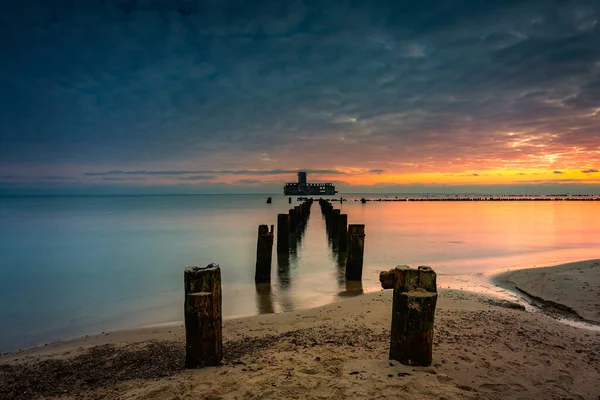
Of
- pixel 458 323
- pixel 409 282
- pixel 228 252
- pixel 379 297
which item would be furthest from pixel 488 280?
pixel 228 252

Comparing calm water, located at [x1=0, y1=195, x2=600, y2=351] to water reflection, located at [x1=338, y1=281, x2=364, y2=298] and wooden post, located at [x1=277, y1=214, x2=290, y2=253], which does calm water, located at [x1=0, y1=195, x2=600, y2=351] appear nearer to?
water reflection, located at [x1=338, y1=281, x2=364, y2=298]

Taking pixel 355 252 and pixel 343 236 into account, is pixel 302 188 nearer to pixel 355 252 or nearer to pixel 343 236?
pixel 343 236

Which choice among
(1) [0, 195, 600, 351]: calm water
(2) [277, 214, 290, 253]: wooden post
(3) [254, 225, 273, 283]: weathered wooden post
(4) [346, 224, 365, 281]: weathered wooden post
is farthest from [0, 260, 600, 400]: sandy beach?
(2) [277, 214, 290, 253]: wooden post

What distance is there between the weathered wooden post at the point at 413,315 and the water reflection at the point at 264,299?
15.4 feet

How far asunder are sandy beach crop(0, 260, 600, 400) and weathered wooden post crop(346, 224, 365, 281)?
434cm

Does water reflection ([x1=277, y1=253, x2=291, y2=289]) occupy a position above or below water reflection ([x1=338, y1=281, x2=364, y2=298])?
below

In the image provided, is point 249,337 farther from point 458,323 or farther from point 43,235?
point 43,235

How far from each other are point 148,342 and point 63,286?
7948 mm

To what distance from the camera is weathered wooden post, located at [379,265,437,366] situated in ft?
13.4

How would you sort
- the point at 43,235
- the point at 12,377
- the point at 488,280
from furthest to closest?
the point at 43,235 < the point at 488,280 < the point at 12,377

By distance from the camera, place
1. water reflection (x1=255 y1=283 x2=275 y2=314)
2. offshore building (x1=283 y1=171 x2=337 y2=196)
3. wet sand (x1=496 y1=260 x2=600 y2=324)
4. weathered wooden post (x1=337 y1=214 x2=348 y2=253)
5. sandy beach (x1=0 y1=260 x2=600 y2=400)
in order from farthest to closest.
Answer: offshore building (x1=283 y1=171 x2=337 y2=196), weathered wooden post (x1=337 y1=214 x2=348 y2=253), water reflection (x1=255 y1=283 x2=275 y2=314), wet sand (x1=496 y1=260 x2=600 y2=324), sandy beach (x1=0 y1=260 x2=600 y2=400)

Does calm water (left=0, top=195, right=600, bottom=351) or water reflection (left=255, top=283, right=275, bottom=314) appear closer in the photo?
water reflection (left=255, top=283, right=275, bottom=314)

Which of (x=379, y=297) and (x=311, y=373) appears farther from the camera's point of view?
(x=379, y=297)

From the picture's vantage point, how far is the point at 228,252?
59.9 ft
